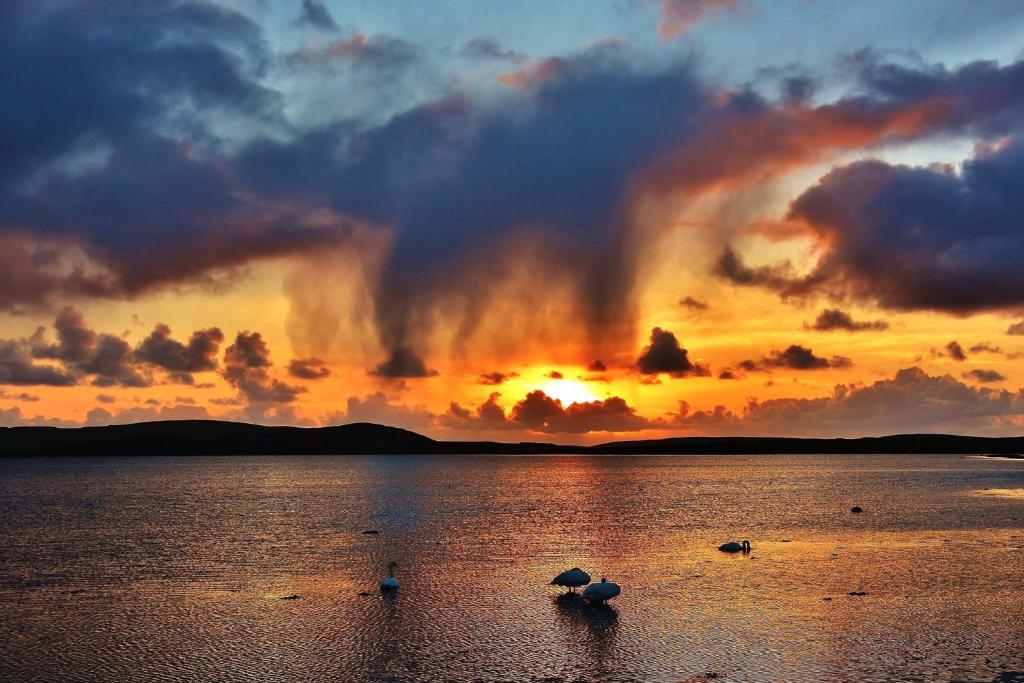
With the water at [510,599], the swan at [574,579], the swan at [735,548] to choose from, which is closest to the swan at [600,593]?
the water at [510,599]

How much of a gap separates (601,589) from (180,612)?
63.0ft

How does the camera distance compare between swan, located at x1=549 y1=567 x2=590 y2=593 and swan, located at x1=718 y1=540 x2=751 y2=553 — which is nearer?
swan, located at x1=549 y1=567 x2=590 y2=593

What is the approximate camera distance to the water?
98.2 feet

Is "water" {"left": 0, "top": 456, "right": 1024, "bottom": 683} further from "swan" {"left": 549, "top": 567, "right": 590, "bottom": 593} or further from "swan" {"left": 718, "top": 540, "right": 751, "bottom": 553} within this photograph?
"swan" {"left": 718, "top": 540, "right": 751, "bottom": 553}

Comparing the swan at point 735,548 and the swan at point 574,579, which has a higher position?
the swan at point 574,579

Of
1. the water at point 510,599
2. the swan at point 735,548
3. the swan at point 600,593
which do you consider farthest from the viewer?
the swan at point 735,548

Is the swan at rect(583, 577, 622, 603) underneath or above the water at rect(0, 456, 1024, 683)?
above

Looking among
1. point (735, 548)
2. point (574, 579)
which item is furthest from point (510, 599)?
point (735, 548)

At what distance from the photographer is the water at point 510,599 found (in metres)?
29.9

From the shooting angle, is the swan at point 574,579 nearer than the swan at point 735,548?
Yes

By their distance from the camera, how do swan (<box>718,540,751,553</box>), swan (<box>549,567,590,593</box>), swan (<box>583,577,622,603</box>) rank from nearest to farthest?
swan (<box>583,577,622,603</box>) < swan (<box>549,567,590,593</box>) < swan (<box>718,540,751,553</box>)

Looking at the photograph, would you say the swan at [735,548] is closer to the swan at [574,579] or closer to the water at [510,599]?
the water at [510,599]

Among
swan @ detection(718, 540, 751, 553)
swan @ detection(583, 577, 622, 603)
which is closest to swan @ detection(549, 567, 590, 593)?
swan @ detection(583, 577, 622, 603)

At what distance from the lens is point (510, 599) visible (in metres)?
41.3
